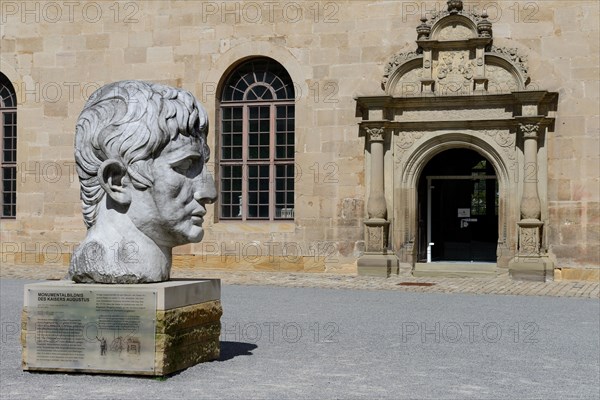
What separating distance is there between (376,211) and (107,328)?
39.8 ft

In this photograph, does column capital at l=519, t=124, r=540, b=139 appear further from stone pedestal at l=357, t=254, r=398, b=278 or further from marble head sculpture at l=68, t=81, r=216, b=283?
marble head sculpture at l=68, t=81, r=216, b=283

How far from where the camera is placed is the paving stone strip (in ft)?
49.9

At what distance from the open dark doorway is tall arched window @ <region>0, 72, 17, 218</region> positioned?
31.0 ft

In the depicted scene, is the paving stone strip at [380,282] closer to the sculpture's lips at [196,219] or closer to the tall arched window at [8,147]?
the tall arched window at [8,147]

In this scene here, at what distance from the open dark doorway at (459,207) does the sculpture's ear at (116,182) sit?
1306 cm

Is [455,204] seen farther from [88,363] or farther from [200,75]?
[88,363]

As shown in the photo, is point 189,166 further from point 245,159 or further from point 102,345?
point 245,159

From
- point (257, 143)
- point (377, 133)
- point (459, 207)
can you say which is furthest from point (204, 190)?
point (459, 207)

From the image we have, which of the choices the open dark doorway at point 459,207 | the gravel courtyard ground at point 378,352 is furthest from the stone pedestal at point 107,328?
the open dark doorway at point 459,207

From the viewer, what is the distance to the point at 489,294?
14.6 meters

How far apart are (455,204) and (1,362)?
13.5 m

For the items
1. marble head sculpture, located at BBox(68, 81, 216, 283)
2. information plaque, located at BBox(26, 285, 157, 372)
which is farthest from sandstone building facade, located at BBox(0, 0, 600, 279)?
information plaque, located at BBox(26, 285, 157, 372)

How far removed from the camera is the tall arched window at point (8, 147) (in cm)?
2184

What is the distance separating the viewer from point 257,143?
20234 mm
